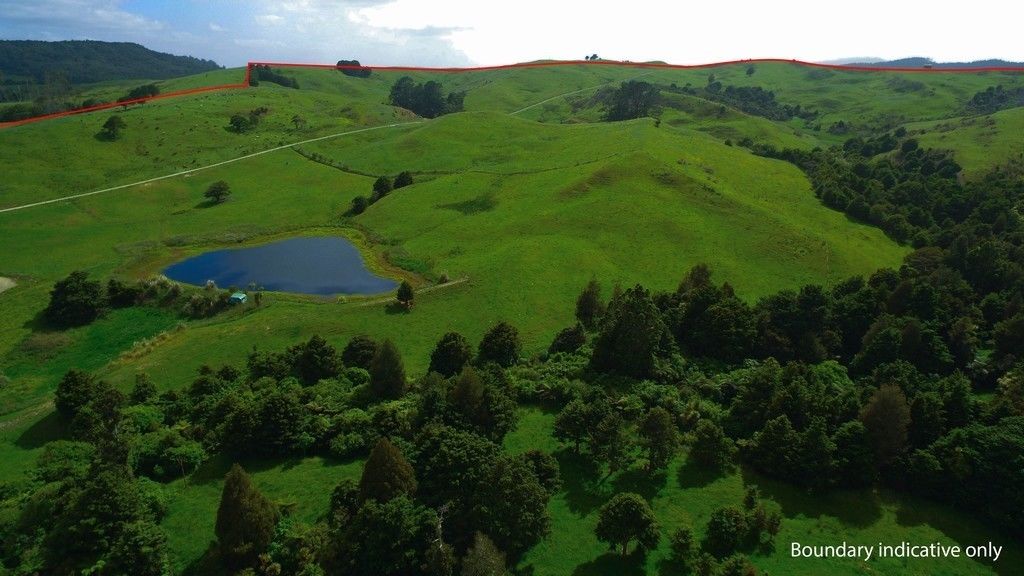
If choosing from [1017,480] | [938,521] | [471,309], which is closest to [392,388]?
[471,309]

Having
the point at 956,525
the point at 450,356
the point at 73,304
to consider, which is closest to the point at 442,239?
the point at 450,356

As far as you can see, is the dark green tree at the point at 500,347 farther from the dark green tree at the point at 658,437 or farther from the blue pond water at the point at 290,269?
the blue pond water at the point at 290,269

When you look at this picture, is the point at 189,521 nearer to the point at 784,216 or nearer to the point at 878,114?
the point at 784,216

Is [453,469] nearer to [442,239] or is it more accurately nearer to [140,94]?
[442,239]

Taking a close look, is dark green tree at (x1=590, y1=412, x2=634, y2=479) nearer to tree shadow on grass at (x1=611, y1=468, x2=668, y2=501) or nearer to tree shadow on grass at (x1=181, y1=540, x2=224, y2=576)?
tree shadow on grass at (x1=611, y1=468, x2=668, y2=501)

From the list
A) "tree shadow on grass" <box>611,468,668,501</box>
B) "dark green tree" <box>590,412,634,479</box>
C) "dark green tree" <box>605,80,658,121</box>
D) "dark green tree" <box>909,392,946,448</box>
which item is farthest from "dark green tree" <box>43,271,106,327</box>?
"dark green tree" <box>605,80,658,121</box>
